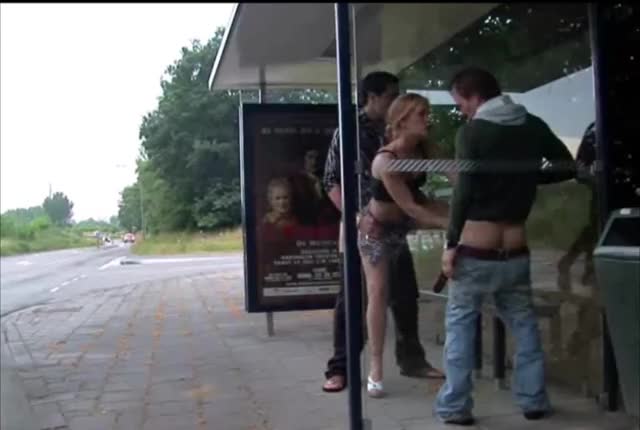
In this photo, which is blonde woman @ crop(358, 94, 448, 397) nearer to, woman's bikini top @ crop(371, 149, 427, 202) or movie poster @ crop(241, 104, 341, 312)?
woman's bikini top @ crop(371, 149, 427, 202)

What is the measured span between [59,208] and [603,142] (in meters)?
35.8

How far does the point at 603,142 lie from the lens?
3988 millimetres

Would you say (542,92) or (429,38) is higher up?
(429,38)

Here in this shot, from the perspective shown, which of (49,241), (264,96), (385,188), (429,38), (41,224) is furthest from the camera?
(49,241)

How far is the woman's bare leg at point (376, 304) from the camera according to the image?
4484 mm

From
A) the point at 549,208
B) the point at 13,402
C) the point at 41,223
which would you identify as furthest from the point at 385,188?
the point at 41,223

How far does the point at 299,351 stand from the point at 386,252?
227cm

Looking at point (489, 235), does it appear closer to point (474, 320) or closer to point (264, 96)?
point (474, 320)

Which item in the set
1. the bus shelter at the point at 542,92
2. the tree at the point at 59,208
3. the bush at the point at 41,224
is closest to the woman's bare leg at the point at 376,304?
the bus shelter at the point at 542,92

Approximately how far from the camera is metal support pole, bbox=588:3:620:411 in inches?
156

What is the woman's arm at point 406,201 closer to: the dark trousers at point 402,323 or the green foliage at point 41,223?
the dark trousers at point 402,323

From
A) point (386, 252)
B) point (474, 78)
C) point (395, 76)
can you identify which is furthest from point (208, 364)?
point (474, 78)

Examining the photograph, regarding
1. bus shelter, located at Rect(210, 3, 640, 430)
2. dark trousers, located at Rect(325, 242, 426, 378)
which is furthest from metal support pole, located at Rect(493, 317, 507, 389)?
dark trousers, located at Rect(325, 242, 426, 378)

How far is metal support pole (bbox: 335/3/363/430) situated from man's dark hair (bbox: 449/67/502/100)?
31.4 inches
